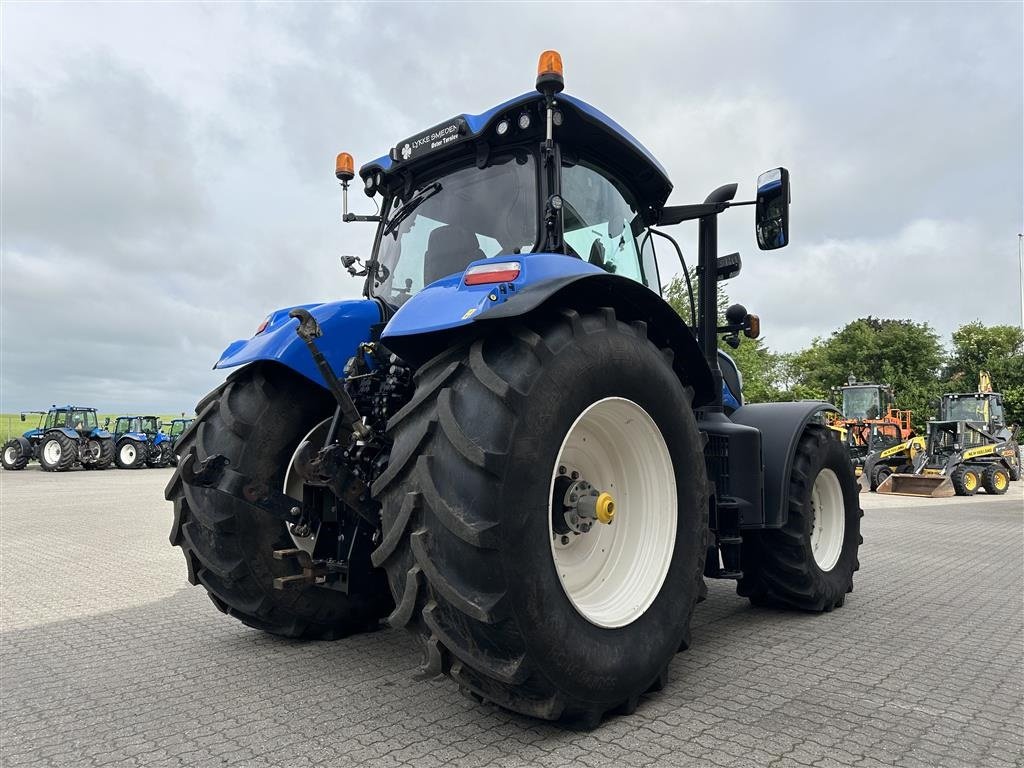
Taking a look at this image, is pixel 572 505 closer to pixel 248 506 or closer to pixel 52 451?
pixel 248 506

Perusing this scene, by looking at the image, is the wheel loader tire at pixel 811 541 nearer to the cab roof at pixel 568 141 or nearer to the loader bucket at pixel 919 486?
the cab roof at pixel 568 141

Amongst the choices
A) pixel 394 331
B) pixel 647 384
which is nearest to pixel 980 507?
pixel 647 384

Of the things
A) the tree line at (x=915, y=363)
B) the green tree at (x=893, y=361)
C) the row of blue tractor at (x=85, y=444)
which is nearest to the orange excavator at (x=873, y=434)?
the tree line at (x=915, y=363)

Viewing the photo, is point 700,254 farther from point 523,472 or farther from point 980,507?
point 980,507

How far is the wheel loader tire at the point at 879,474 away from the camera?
59.6ft

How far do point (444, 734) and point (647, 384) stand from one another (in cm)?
154

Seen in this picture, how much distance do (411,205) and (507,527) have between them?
2113 mm

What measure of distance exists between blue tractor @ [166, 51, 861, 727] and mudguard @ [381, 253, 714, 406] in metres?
0.01

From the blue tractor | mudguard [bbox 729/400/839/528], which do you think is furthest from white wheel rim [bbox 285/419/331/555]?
mudguard [bbox 729/400/839/528]

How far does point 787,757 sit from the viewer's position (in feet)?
7.72

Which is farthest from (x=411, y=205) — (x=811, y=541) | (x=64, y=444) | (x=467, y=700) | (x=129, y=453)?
(x=129, y=453)

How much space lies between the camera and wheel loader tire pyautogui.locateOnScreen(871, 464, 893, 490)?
18.2 metres

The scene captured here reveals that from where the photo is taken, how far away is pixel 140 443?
1042 inches

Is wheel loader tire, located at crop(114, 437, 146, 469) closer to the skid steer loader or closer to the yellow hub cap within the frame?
the skid steer loader
